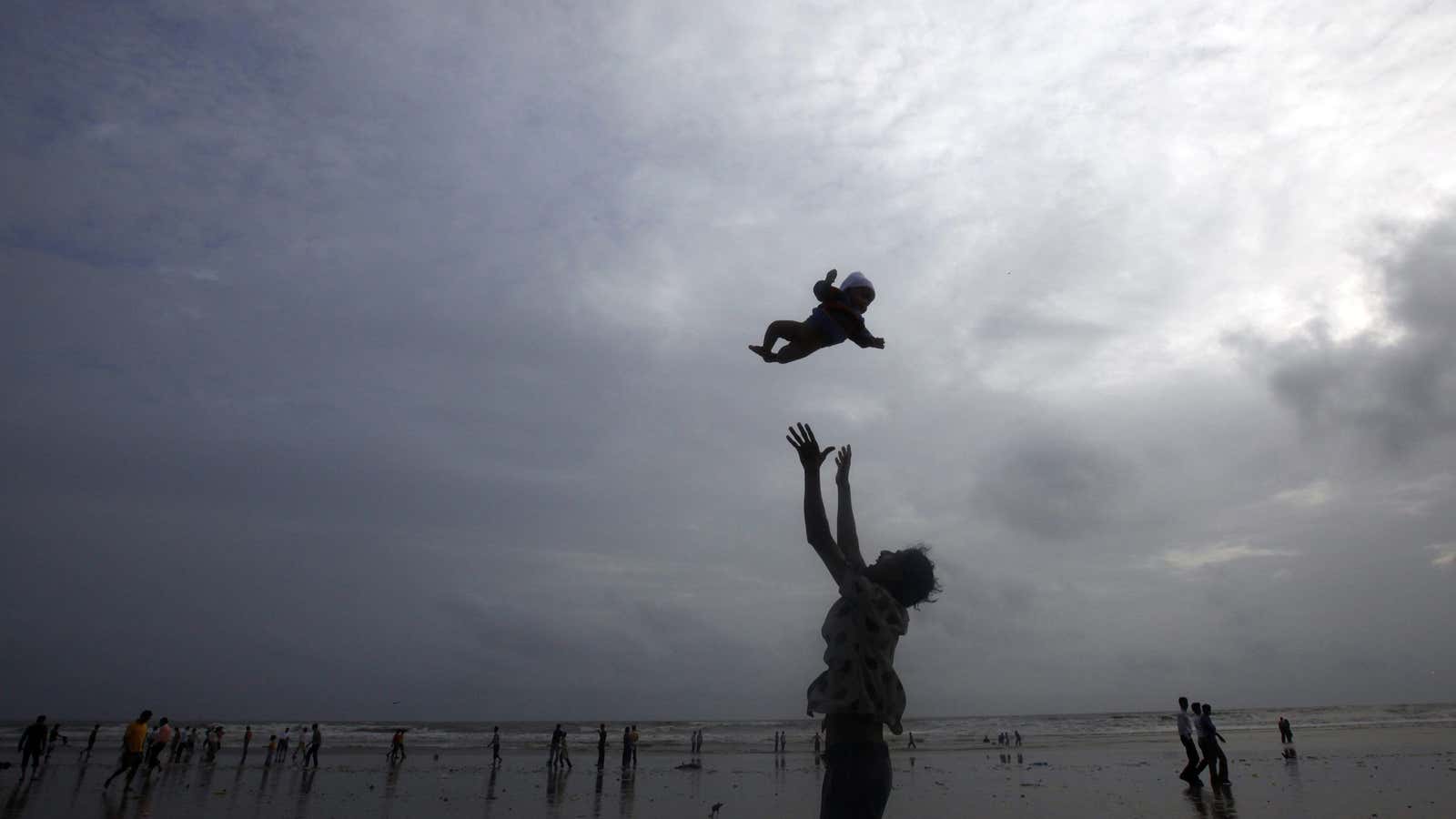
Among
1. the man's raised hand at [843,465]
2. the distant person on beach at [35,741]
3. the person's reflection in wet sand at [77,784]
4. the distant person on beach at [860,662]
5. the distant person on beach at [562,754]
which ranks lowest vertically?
the person's reflection in wet sand at [77,784]

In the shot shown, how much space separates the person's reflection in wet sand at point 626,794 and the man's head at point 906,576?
595 inches

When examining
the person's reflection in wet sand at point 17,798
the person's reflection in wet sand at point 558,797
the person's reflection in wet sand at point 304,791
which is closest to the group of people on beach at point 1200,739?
the person's reflection in wet sand at point 558,797

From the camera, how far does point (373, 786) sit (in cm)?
2245

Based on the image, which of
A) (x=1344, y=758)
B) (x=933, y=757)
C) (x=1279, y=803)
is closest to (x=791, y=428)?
(x=1279, y=803)

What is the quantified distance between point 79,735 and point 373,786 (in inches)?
1931

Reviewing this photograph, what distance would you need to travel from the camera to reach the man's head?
3301 mm

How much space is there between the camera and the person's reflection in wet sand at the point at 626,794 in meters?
16.9

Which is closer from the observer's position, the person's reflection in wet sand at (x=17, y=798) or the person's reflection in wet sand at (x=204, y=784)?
the person's reflection in wet sand at (x=17, y=798)

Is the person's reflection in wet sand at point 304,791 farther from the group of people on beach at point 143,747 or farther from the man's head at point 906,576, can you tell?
the man's head at point 906,576

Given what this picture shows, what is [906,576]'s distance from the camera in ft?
10.8

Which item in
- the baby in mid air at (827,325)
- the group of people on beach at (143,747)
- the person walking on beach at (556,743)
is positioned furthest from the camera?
the person walking on beach at (556,743)

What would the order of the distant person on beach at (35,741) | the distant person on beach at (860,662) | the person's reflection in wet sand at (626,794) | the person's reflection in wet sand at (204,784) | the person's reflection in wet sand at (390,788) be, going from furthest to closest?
the distant person on beach at (35,741)
the person's reflection in wet sand at (204,784)
the person's reflection in wet sand at (390,788)
the person's reflection in wet sand at (626,794)
the distant person on beach at (860,662)

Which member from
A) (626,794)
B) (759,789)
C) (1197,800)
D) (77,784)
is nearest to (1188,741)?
(1197,800)

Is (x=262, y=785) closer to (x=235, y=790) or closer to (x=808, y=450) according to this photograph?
(x=235, y=790)
